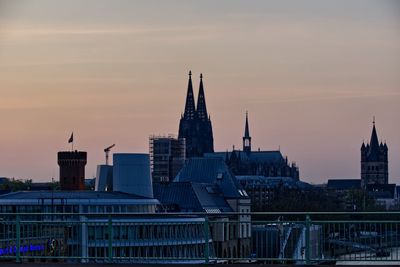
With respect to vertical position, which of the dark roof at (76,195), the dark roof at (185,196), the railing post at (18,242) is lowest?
the railing post at (18,242)

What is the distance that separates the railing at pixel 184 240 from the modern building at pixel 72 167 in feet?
296

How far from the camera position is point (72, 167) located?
124312 mm

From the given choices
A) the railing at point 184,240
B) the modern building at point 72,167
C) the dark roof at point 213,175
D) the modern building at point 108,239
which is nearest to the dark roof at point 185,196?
the dark roof at point 213,175

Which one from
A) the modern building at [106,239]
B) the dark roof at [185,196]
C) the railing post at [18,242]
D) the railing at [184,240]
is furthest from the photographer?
the dark roof at [185,196]

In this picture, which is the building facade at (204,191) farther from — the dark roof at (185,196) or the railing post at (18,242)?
the railing post at (18,242)

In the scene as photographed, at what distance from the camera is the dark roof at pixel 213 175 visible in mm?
125812

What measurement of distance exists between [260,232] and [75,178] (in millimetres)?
92197

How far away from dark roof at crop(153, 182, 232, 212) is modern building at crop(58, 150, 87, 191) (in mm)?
8936

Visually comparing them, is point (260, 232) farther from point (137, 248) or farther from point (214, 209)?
point (214, 209)

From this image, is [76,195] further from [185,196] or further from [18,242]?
[18,242]

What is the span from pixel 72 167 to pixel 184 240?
91.5 m

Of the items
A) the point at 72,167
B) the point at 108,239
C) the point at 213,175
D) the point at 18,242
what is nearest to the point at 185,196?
the point at 213,175

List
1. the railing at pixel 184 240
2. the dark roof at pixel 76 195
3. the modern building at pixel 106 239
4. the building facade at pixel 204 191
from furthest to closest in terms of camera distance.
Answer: the building facade at pixel 204 191
the dark roof at pixel 76 195
the modern building at pixel 106 239
the railing at pixel 184 240

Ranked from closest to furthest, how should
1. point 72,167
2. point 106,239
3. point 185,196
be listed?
point 106,239, point 185,196, point 72,167
